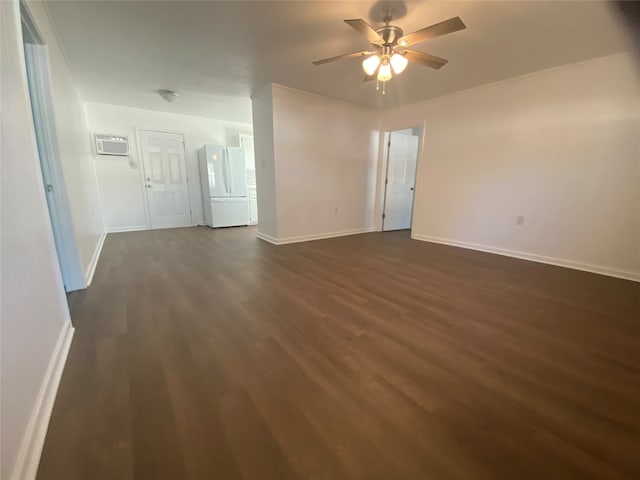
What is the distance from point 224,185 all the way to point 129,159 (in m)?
1.88

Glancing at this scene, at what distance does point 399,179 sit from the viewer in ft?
18.1

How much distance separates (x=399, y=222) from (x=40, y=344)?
5.60 metres

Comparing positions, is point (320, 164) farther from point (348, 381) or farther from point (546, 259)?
point (348, 381)

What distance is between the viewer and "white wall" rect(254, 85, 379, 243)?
405 cm

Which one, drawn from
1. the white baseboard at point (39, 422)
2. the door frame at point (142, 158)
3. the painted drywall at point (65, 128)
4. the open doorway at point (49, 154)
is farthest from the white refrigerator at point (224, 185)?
the white baseboard at point (39, 422)

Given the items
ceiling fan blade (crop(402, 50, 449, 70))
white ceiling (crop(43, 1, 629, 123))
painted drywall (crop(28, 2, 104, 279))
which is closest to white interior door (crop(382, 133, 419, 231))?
white ceiling (crop(43, 1, 629, 123))

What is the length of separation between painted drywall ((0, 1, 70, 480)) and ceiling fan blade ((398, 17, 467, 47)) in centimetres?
242

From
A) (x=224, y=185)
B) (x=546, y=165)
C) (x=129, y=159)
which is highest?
(x=129, y=159)

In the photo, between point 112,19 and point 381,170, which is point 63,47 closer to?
point 112,19

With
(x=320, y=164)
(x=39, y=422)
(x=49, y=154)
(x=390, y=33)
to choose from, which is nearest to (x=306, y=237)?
(x=320, y=164)

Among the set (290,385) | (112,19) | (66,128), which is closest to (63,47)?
(66,128)

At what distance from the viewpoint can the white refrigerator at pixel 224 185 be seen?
553 centimetres

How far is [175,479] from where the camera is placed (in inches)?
34.8

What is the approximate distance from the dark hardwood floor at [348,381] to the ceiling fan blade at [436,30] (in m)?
2.08
